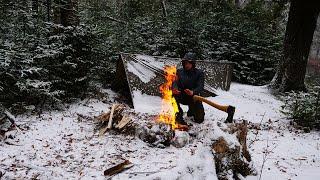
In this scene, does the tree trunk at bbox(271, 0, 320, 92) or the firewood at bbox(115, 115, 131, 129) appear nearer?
the firewood at bbox(115, 115, 131, 129)

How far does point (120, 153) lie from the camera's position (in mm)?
6766

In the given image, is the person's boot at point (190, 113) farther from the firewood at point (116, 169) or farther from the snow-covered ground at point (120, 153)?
the firewood at point (116, 169)

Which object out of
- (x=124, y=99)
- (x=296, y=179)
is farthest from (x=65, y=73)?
(x=296, y=179)

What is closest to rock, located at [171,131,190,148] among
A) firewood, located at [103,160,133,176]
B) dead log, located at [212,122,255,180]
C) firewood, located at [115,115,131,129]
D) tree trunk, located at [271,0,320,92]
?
firewood, located at [115,115,131,129]

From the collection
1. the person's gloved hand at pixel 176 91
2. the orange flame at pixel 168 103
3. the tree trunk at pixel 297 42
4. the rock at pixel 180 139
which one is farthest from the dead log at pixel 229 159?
the tree trunk at pixel 297 42

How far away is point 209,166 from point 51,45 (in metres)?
5.91

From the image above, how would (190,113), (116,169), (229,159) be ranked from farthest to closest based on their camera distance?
(190,113) → (229,159) → (116,169)

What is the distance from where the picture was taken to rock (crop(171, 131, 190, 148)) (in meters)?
7.30

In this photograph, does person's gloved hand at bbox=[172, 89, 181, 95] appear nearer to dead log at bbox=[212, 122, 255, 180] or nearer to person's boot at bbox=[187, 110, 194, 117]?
person's boot at bbox=[187, 110, 194, 117]

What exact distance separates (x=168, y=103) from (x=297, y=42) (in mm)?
7068

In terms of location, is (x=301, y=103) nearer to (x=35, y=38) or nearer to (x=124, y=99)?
(x=124, y=99)

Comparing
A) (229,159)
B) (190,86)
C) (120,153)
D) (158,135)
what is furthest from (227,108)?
(120,153)

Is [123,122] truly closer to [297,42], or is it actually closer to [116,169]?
[116,169]

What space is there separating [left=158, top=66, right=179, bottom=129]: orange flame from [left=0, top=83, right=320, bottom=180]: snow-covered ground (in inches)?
27.0
